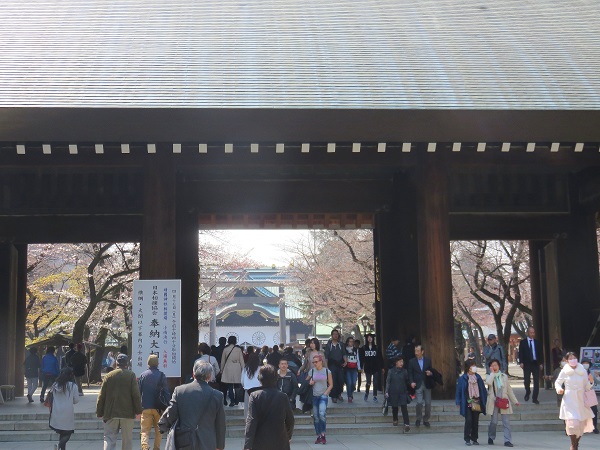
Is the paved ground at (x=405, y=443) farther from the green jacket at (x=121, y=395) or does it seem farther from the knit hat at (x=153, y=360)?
the green jacket at (x=121, y=395)

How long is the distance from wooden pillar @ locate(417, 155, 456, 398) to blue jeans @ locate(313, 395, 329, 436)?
9.36 feet

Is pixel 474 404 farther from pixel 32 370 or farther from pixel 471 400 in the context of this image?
pixel 32 370

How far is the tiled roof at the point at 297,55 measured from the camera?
1333cm

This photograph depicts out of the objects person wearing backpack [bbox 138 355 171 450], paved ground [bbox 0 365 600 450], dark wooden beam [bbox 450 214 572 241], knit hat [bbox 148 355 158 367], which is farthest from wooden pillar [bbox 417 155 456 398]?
knit hat [bbox 148 355 158 367]

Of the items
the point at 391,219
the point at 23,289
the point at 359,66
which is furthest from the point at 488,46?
the point at 23,289

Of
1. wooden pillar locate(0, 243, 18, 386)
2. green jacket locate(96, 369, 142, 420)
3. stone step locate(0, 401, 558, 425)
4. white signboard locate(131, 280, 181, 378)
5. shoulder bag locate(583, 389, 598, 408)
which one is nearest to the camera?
green jacket locate(96, 369, 142, 420)

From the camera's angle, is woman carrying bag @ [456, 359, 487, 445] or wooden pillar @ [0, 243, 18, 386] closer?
woman carrying bag @ [456, 359, 487, 445]

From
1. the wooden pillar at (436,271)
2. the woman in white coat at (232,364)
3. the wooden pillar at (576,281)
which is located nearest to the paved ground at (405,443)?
the wooden pillar at (436,271)

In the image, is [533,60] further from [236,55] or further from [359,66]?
[236,55]

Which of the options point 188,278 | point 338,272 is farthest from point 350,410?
point 338,272

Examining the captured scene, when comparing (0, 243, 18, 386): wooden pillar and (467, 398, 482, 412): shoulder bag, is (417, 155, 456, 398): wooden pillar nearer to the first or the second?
(467, 398, 482, 412): shoulder bag

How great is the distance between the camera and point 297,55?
14945 millimetres

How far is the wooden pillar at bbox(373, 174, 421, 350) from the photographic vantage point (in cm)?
1695

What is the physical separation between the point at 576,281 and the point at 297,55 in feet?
30.0
